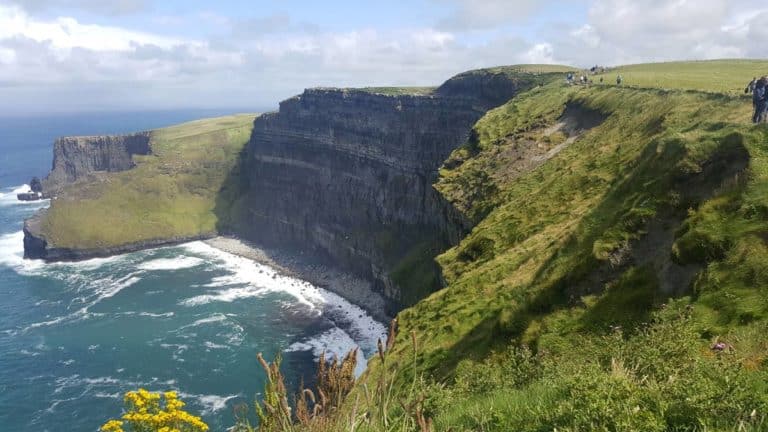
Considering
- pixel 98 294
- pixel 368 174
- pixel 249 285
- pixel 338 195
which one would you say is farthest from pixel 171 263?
pixel 368 174

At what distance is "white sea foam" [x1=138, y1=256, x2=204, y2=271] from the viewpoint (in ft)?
471

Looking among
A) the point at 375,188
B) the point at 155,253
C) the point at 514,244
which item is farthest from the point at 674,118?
the point at 155,253

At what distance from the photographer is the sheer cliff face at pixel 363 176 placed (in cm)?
12531

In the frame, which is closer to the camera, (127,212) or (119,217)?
(119,217)

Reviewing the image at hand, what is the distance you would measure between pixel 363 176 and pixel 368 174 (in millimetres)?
2399

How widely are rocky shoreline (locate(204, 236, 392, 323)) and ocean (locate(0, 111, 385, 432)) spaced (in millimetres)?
2835

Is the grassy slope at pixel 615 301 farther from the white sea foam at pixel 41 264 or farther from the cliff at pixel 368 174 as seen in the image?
the white sea foam at pixel 41 264

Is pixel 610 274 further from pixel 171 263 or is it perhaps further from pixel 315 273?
pixel 171 263

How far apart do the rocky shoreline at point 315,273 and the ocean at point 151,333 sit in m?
2.83

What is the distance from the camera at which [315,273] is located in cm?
13838

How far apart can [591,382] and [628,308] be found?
34.4ft

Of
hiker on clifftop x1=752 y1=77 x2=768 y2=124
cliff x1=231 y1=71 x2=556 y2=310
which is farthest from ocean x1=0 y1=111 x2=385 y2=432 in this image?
hiker on clifftop x1=752 y1=77 x2=768 y2=124

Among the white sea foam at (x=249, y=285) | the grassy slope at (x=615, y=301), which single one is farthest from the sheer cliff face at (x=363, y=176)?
the grassy slope at (x=615, y=301)

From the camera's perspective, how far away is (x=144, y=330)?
10156 centimetres
